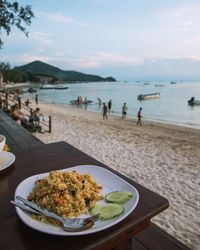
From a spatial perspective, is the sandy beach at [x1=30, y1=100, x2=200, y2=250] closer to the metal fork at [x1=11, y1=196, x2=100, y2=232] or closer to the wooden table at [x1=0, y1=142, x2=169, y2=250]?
the wooden table at [x1=0, y1=142, x2=169, y2=250]

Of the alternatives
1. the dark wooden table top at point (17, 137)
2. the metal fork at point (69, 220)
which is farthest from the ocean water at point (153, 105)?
the metal fork at point (69, 220)

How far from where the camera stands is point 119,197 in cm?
111

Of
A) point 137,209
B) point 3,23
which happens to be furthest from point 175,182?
point 3,23

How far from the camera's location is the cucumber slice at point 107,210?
98 centimetres

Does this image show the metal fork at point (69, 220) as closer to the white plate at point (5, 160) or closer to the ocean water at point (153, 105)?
the white plate at point (5, 160)

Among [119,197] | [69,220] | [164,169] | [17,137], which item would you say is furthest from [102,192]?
[164,169]

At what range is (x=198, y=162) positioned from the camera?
24.9ft

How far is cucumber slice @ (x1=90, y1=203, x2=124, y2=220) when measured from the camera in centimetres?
98

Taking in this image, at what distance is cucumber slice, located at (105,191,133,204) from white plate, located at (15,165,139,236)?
0.02m

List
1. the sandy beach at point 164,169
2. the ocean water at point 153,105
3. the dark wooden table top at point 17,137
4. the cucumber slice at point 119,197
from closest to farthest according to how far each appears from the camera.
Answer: the cucumber slice at point 119,197 < the sandy beach at point 164,169 < the dark wooden table top at point 17,137 < the ocean water at point 153,105

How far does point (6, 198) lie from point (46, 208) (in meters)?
0.33

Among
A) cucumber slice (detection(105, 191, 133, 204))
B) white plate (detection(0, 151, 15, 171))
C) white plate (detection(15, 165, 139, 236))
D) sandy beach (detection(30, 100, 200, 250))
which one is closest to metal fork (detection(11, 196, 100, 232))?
white plate (detection(15, 165, 139, 236))

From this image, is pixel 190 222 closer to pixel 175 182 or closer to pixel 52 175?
pixel 175 182

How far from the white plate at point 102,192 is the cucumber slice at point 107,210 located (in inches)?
→ 0.7
